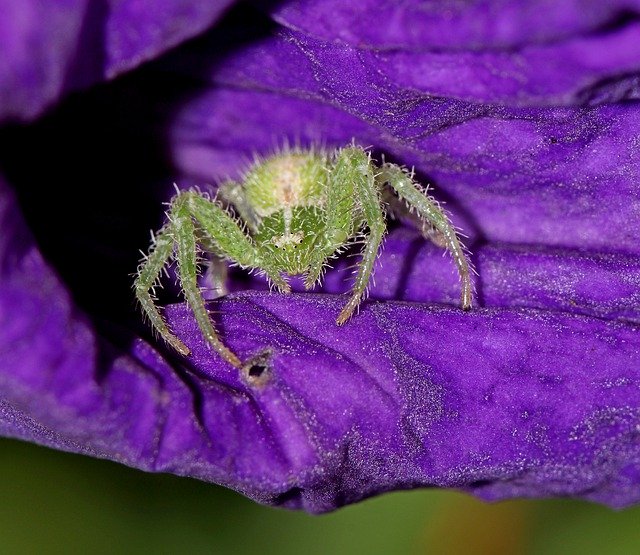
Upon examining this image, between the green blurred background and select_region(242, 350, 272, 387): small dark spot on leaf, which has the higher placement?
select_region(242, 350, 272, 387): small dark spot on leaf

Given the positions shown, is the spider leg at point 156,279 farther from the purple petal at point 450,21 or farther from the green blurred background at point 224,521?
the green blurred background at point 224,521

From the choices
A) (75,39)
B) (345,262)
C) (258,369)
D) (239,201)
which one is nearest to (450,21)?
(75,39)

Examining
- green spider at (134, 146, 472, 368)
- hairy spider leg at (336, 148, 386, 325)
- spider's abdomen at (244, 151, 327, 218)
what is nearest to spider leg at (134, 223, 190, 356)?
green spider at (134, 146, 472, 368)

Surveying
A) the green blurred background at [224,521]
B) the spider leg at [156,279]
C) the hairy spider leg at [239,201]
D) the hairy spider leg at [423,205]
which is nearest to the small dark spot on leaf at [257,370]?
the spider leg at [156,279]

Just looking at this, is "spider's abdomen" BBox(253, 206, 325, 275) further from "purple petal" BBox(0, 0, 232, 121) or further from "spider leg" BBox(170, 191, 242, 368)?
"purple petal" BBox(0, 0, 232, 121)

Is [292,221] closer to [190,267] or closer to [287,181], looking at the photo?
[287,181]
